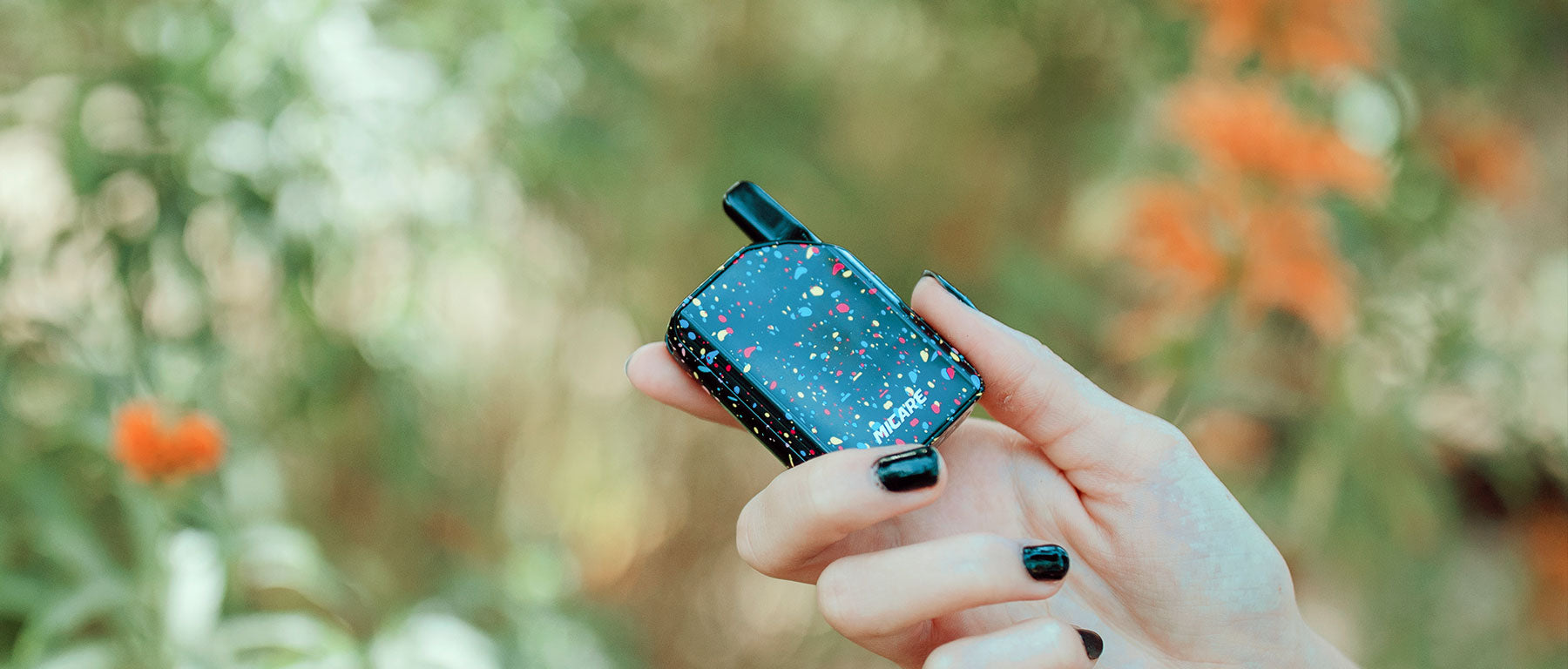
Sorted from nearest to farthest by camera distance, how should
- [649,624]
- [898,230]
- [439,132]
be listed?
1. [439,132]
2. [898,230]
3. [649,624]

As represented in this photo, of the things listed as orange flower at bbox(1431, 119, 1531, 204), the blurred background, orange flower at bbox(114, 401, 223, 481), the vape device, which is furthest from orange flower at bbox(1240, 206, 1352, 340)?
orange flower at bbox(114, 401, 223, 481)

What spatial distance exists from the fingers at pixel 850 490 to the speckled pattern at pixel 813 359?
42mm

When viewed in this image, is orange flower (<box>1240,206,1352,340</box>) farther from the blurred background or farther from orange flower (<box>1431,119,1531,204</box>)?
orange flower (<box>1431,119,1531,204</box>)

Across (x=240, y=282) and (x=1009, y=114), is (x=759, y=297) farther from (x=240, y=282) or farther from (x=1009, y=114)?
(x=1009, y=114)

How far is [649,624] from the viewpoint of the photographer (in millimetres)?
1484

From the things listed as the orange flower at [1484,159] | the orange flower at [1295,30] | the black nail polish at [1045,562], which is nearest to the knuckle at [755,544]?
the black nail polish at [1045,562]

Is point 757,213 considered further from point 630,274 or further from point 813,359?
point 630,274

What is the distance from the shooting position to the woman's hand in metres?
0.38

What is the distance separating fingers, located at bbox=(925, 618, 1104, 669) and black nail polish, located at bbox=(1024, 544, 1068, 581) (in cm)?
2

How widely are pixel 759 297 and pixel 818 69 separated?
853 millimetres

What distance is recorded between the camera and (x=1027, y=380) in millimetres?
453

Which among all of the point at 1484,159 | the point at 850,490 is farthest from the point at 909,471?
the point at 1484,159

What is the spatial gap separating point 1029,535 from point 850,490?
0.17m

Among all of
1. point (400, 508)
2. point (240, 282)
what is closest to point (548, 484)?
point (400, 508)
